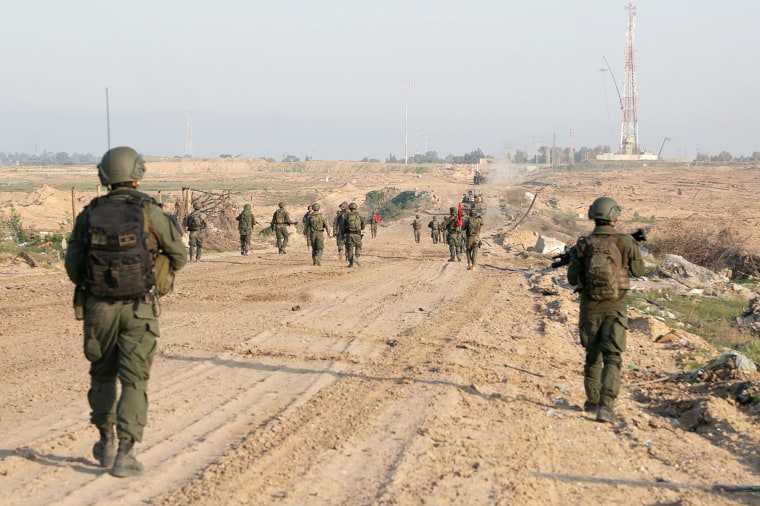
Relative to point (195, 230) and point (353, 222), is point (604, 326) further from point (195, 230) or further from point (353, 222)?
point (195, 230)

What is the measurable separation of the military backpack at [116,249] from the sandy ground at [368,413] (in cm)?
113

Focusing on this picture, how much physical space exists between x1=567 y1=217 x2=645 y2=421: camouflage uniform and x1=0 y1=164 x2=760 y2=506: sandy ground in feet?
1.09

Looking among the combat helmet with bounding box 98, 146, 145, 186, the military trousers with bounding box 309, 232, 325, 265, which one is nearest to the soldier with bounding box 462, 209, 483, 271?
the military trousers with bounding box 309, 232, 325, 265

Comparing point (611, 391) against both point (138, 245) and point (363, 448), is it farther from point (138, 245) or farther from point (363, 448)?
point (138, 245)

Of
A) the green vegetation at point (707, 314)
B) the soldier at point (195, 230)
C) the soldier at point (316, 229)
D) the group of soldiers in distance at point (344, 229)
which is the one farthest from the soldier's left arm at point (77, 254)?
the soldier at point (195, 230)

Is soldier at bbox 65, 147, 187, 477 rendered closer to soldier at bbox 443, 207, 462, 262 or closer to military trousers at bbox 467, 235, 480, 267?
military trousers at bbox 467, 235, 480, 267

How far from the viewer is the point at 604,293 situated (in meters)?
6.78

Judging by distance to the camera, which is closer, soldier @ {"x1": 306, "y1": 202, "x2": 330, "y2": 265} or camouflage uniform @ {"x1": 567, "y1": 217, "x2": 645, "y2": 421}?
camouflage uniform @ {"x1": 567, "y1": 217, "x2": 645, "y2": 421}

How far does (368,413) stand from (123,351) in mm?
2372

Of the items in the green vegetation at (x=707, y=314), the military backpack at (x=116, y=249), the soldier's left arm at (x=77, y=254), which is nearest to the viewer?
the military backpack at (x=116, y=249)

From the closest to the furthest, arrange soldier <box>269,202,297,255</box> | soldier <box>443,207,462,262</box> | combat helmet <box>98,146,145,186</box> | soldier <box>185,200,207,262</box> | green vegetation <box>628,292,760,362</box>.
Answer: combat helmet <box>98,146,145,186</box>, green vegetation <box>628,292,760,362</box>, soldier <box>185,200,207,262</box>, soldier <box>269,202,297,255</box>, soldier <box>443,207,462,262</box>

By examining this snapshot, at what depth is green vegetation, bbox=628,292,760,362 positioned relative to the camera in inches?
517

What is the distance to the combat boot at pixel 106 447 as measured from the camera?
5.12m

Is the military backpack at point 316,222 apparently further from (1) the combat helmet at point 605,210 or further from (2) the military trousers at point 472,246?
(1) the combat helmet at point 605,210
